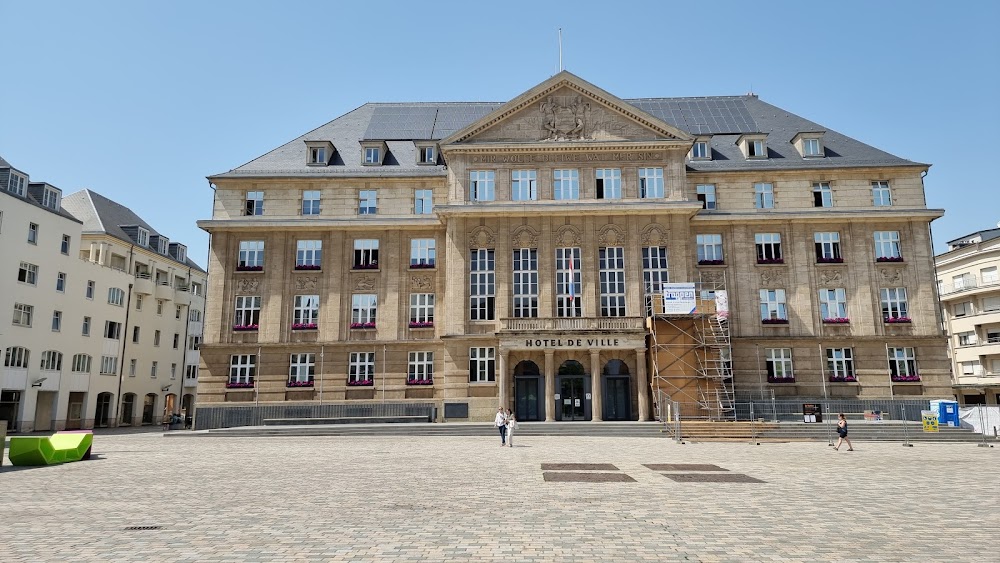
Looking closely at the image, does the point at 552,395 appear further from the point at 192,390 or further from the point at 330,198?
the point at 192,390

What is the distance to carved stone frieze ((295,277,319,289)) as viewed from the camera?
145 feet

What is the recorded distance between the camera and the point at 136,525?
34.8 feet

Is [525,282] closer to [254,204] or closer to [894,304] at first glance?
[254,204]

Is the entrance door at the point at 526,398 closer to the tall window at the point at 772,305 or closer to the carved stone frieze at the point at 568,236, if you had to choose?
the carved stone frieze at the point at 568,236

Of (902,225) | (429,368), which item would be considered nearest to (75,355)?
(429,368)

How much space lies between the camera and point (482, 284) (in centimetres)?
4194

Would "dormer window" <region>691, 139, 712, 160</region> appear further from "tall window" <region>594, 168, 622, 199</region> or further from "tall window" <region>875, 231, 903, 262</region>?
"tall window" <region>875, 231, 903, 262</region>

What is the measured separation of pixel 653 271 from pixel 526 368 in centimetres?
1006

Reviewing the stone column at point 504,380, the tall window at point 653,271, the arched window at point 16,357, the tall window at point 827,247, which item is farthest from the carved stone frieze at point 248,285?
the tall window at point 827,247

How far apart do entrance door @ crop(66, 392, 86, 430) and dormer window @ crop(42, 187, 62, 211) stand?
47.4ft

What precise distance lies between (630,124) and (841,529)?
35.6 metres

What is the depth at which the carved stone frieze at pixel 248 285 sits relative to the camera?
4392 centimetres

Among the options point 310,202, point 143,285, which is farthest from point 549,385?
point 143,285

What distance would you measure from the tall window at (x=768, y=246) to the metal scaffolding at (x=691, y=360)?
585cm
